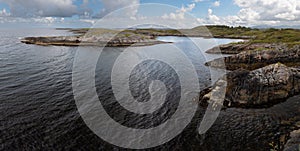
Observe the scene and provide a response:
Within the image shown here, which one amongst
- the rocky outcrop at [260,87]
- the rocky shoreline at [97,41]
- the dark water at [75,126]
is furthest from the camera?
the rocky shoreline at [97,41]

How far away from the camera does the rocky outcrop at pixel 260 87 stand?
88.7 feet

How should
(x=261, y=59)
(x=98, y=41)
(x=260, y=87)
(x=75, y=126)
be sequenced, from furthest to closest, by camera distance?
(x=98, y=41), (x=261, y=59), (x=260, y=87), (x=75, y=126)

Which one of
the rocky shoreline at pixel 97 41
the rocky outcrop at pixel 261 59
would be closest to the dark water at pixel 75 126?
the rocky outcrop at pixel 261 59

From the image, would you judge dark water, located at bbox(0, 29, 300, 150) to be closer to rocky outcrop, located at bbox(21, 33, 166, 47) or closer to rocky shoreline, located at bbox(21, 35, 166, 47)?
rocky shoreline, located at bbox(21, 35, 166, 47)

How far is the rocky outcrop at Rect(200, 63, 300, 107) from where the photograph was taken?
88.7 feet

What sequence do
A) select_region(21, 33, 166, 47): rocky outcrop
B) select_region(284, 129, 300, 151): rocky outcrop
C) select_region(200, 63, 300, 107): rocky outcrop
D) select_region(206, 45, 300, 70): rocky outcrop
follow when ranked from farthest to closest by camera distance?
select_region(21, 33, 166, 47): rocky outcrop
select_region(206, 45, 300, 70): rocky outcrop
select_region(200, 63, 300, 107): rocky outcrop
select_region(284, 129, 300, 151): rocky outcrop

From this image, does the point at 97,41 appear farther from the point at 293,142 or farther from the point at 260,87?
the point at 293,142

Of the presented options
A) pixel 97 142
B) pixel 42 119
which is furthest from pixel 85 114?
pixel 97 142

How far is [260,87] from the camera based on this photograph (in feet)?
90.8

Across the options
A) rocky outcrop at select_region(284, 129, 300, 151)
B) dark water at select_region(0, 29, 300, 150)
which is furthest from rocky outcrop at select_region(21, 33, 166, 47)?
rocky outcrop at select_region(284, 129, 300, 151)

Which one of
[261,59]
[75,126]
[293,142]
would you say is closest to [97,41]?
[261,59]

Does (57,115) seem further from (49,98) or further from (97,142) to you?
(97,142)

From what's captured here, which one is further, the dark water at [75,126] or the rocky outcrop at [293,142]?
the dark water at [75,126]

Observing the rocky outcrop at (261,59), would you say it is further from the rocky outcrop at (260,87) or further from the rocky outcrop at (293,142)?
the rocky outcrop at (293,142)
